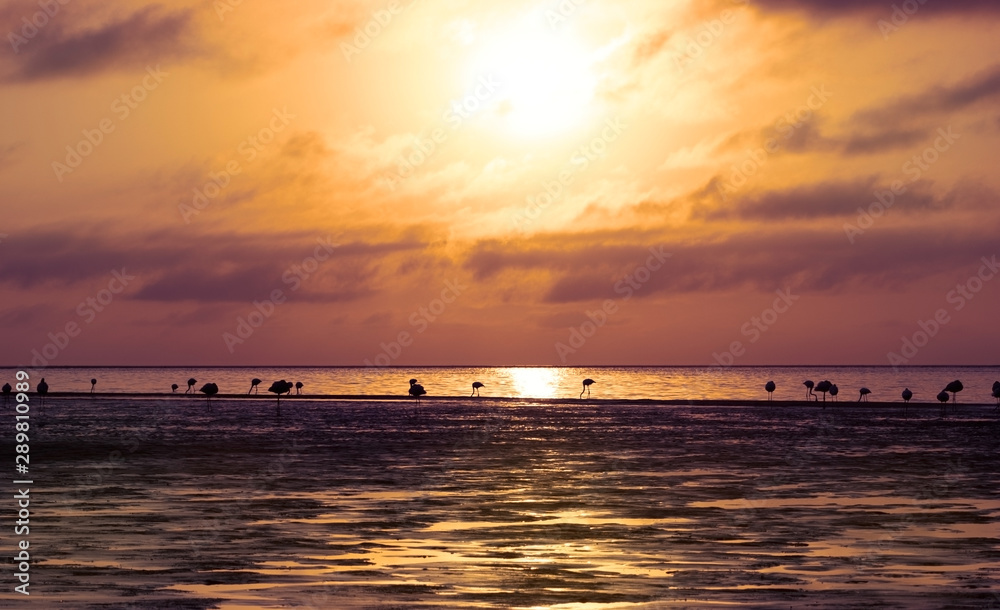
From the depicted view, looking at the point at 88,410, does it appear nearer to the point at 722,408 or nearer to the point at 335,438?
the point at 335,438

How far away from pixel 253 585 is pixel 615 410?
70904mm

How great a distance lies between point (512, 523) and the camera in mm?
23328

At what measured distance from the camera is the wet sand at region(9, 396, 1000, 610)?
1650cm

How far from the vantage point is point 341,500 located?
27594 mm

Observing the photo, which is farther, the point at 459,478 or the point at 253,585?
the point at 459,478

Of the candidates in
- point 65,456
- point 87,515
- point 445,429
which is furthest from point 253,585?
point 445,429

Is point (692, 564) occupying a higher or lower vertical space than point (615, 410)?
lower

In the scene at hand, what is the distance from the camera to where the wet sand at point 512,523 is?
16.5m

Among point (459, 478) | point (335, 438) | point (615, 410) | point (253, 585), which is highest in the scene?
point (615, 410)

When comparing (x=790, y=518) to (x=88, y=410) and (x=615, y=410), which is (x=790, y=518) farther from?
(x=88, y=410)

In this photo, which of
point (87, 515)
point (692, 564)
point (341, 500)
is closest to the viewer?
point (692, 564)

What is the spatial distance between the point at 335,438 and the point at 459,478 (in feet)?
66.5

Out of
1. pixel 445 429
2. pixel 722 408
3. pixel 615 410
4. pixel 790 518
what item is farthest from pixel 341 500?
pixel 722 408

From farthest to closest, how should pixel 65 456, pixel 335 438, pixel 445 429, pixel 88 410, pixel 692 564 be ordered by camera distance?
pixel 88 410 → pixel 445 429 → pixel 335 438 → pixel 65 456 → pixel 692 564
